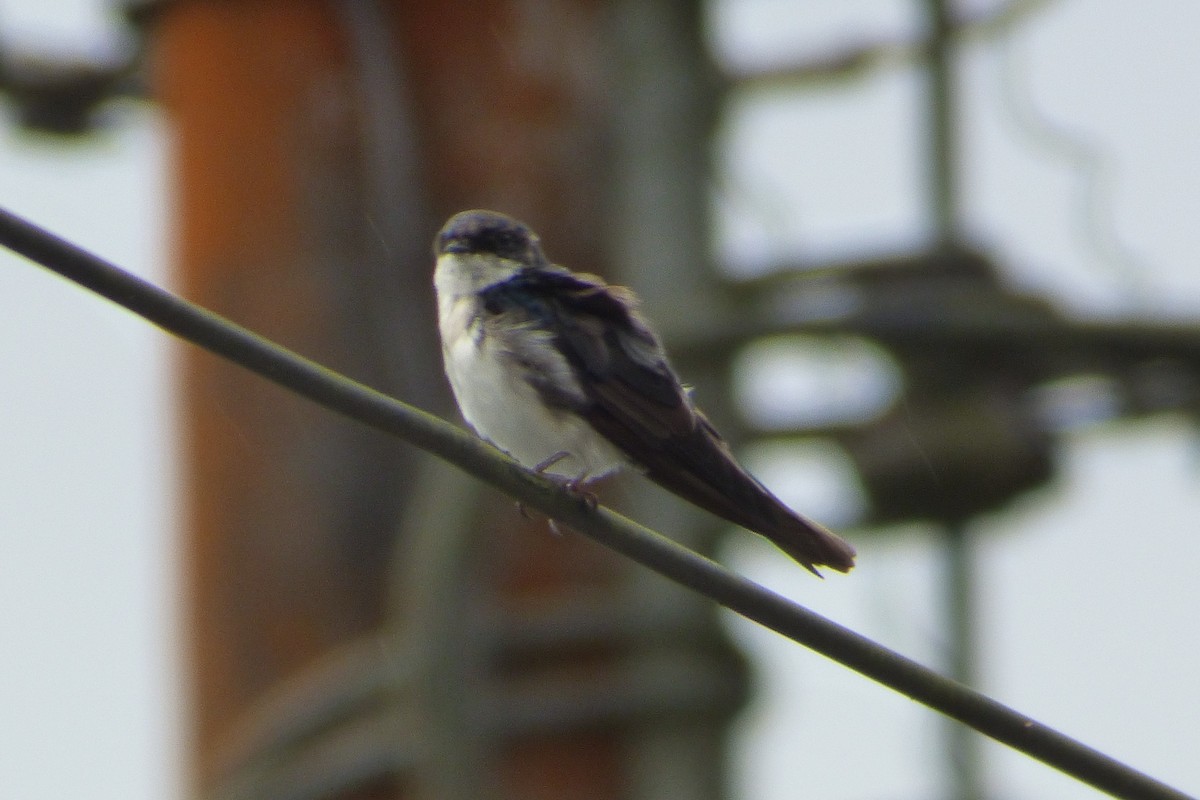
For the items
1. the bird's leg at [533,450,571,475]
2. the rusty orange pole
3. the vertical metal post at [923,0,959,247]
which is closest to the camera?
the bird's leg at [533,450,571,475]

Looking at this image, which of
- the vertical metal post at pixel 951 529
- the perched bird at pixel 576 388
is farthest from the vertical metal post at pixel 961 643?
the perched bird at pixel 576 388

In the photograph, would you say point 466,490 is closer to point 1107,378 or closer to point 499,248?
point 499,248

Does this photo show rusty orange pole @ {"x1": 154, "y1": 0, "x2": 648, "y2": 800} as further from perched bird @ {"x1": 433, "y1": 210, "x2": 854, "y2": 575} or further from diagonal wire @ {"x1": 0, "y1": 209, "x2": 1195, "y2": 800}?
diagonal wire @ {"x1": 0, "y1": 209, "x2": 1195, "y2": 800}

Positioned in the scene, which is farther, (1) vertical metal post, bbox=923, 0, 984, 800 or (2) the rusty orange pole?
(2) the rusty orange pole

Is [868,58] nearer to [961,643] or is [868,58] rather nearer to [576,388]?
[961,643]

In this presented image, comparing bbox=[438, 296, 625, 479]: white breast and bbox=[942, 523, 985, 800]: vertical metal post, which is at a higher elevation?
bbox=[438, 296, 625, 479]: white breast

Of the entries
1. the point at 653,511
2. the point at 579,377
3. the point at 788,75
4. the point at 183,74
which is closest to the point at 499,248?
the point at 579,377

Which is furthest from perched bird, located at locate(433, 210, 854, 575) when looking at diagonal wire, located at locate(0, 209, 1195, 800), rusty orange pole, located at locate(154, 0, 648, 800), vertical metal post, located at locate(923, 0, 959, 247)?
vertical metal post, located at locate(923, 0, 959, 247)
